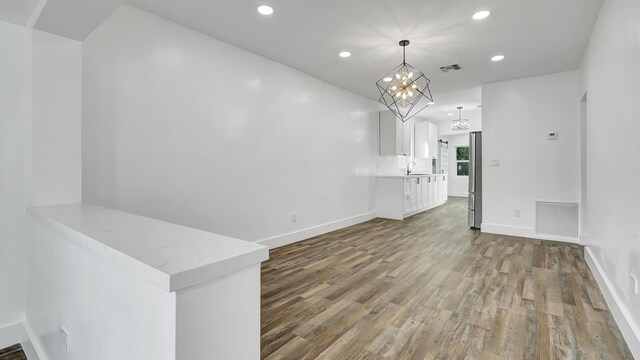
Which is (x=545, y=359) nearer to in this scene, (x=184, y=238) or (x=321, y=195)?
(x=184, y=238)

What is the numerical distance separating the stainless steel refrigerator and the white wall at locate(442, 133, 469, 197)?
20.3 ft

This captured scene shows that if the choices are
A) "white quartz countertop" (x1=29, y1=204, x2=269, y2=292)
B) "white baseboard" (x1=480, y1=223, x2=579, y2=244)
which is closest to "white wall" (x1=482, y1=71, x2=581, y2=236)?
"white baseboard" (x1=480, y1=223, x2=579, y2=244)

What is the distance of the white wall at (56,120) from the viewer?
191 centimetres

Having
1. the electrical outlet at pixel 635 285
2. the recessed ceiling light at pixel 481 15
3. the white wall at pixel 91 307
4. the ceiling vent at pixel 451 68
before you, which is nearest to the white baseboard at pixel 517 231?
the ceiling vent at pixel 451 68

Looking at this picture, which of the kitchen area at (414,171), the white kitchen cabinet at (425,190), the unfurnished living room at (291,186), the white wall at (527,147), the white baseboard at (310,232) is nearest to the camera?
the unfurnished living room at (291,186)

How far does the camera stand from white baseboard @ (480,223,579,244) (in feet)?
15.3

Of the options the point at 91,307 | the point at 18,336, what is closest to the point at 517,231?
the point at 91,307

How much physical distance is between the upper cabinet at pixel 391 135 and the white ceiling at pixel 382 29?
2054mm

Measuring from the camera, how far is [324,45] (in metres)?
3.62

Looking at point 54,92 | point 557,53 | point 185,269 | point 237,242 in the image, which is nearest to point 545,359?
point 237,242

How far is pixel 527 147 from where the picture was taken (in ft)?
16.1

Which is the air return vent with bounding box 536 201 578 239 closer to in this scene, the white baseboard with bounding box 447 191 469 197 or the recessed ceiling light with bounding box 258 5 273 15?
the recessed ceiling light with bounding box 258 5 273 15

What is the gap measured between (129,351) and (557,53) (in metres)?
5.21

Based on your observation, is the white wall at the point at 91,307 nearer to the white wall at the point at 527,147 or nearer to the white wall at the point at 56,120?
the white wall at the point at 56,120
